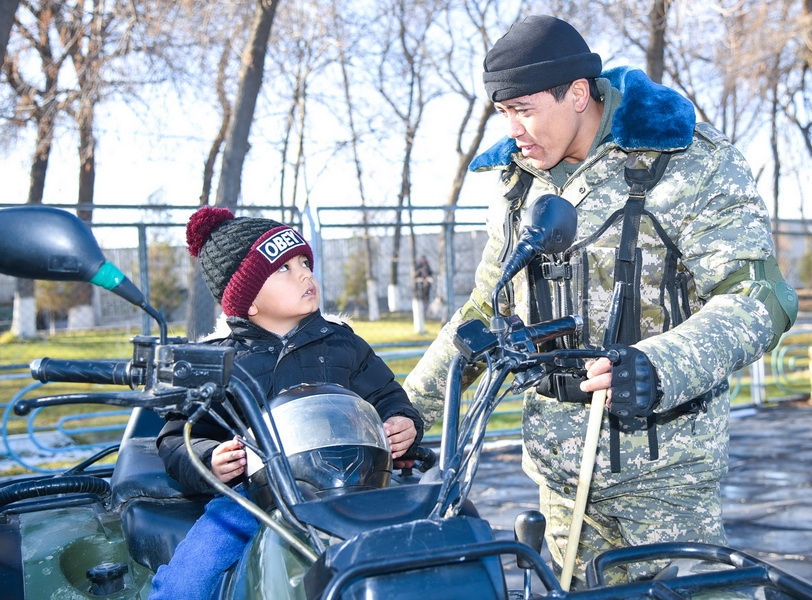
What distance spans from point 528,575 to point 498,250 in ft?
4.35

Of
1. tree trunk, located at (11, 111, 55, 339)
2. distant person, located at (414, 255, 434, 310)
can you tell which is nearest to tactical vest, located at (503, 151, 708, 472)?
tree trunk, located at (11, 111, 55, 339)

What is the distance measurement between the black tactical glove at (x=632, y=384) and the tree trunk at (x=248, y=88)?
799 centimetres

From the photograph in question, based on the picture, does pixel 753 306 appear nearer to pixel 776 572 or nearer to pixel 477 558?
pixel 776 572

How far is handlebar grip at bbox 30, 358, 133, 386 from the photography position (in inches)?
54.7

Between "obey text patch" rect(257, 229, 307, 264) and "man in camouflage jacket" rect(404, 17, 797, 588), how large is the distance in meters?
0.50

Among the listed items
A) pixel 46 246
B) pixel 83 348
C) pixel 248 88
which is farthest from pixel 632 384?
pixel 83 348

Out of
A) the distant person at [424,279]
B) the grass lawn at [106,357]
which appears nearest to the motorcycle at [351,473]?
the grass lawn at [106,357]

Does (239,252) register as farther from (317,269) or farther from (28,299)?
(28,299)

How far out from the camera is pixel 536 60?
227 cm

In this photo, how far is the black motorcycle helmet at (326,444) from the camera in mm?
1524

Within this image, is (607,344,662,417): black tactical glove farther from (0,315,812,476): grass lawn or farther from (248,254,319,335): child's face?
(0,315,812,476): grass lawn

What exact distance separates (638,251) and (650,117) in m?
0.34

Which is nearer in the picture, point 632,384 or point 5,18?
point 632,384

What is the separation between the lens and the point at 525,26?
2344 mm
